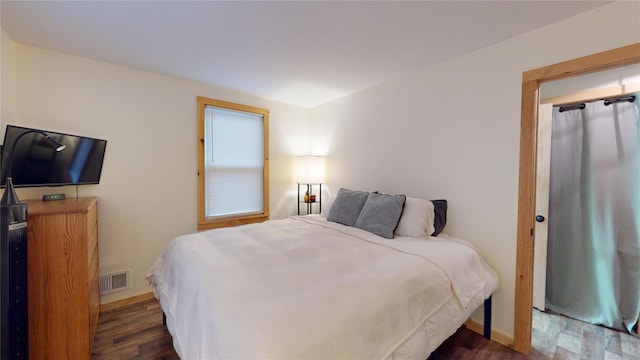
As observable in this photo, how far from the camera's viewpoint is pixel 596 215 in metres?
2.26

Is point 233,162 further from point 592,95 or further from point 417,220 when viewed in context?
point 592,95

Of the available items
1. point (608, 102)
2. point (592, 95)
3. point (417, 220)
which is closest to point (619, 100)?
point (608, 102)

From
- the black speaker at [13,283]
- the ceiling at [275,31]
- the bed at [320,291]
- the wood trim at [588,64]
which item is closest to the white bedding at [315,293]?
the bed at [320,291]

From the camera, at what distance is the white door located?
2441 mm

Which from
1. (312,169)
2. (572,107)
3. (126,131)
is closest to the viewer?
(572,107)

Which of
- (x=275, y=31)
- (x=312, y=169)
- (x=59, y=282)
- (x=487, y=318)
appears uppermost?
(x=275, y=31)

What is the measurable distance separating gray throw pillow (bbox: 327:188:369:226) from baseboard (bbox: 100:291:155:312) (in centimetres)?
210

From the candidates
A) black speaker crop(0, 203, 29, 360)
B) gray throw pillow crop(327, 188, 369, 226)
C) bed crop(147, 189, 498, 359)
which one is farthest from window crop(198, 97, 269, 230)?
black speaker crop(0, 203, 29, 360)

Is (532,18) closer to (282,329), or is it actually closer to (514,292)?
(514,292)

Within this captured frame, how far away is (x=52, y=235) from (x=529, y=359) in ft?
10.9

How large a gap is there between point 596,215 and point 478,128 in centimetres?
139

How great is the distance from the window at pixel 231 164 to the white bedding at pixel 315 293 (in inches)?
43.5

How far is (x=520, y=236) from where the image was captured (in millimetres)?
1900

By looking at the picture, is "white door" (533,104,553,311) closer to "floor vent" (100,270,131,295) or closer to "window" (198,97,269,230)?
"window" (198,97,269,230)
